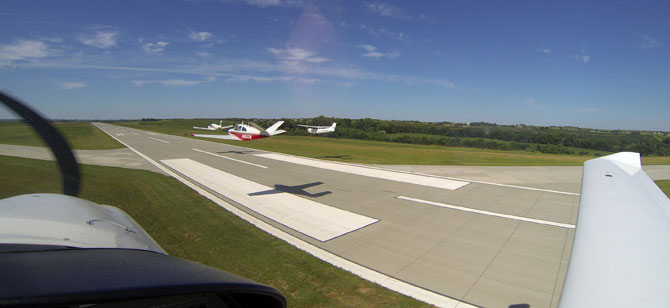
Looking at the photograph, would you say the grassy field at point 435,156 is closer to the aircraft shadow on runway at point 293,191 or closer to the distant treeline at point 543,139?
the distant treeline at point 543,139

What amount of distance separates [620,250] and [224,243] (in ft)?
20.7

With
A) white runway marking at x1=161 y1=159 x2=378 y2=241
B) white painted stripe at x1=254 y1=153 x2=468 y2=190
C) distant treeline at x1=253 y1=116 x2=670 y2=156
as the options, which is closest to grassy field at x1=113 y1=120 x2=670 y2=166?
distant treeline at x1=253 y1=116 x2=670 y2=156

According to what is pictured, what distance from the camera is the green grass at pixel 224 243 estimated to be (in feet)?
12.1

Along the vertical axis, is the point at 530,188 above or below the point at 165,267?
below

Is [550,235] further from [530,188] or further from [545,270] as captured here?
[530,188]

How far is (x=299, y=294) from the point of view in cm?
427

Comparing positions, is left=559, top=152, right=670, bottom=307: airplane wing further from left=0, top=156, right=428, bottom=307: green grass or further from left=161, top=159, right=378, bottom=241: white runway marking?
left=161, top=159, right=378, bottom=241: white runway marking

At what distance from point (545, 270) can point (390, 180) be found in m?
8.31

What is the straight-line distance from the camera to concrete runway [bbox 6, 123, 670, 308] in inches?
186

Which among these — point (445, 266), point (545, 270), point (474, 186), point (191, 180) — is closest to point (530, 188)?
point (474, 186)

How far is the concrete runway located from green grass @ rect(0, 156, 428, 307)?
72cm

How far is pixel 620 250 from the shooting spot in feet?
7.91

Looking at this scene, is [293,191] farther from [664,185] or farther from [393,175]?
[664,185]

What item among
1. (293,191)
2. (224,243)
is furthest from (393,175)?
(224,243)
